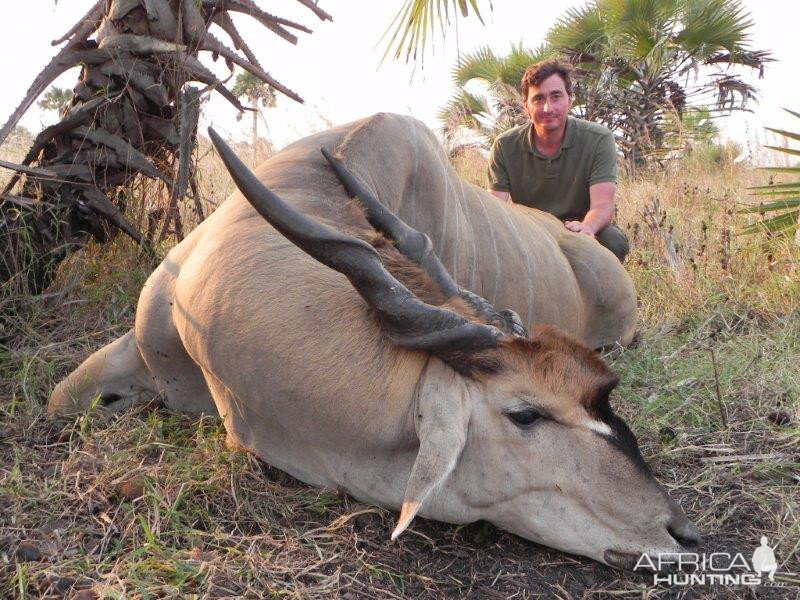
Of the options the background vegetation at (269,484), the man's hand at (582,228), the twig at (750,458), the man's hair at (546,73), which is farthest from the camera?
the man's hair at (546,73)

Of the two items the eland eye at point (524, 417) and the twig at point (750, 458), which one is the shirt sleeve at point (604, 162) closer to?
the twig at point (750, 458)

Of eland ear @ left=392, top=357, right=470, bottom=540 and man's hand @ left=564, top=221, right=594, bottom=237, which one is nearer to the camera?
eland ear @ left=392, top=357, right=470, bottom=540

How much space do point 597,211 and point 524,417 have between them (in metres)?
3.21

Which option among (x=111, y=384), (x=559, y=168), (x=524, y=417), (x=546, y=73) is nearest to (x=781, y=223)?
(x=559, y=168)

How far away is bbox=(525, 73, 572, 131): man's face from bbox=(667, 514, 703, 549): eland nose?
367 centimetres

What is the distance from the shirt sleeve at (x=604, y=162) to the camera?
511cm

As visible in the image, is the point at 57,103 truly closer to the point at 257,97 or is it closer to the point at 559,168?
the point at 257,97

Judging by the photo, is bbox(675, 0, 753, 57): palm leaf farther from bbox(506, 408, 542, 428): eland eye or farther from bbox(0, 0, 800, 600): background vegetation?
bbox(506, 408, 542, 428): eland eye

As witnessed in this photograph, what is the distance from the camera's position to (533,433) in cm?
205

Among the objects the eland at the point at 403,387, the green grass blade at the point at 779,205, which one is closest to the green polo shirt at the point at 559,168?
the green grass blade at the point at 779,205

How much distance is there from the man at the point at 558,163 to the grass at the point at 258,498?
1432mm

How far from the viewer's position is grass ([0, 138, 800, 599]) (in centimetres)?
193

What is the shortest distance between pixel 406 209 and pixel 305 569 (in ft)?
5.46

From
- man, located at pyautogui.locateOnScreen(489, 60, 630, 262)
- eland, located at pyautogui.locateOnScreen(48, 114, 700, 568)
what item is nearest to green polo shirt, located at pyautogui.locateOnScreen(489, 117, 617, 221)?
man, located at pyautogui.locateOnScreen(489, 60, 630, 262)
